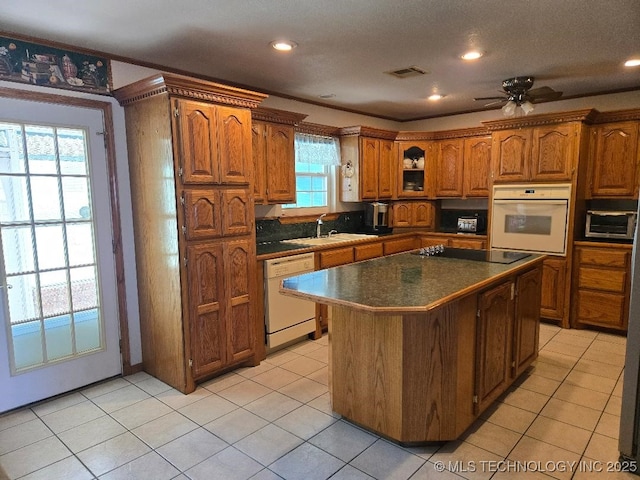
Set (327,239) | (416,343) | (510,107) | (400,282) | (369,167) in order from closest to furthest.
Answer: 1. (416,343)
2. (400,282)
3. (510,107)
4. (327,239)
5. (369,167)

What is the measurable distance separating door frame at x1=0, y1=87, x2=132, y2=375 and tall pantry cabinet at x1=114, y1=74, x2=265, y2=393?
4.6 inches

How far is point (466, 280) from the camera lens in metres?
2.35

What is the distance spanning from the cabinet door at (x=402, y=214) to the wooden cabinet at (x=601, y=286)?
1.98 m

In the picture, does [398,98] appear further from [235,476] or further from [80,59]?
[235,476]

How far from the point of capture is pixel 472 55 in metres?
3.04

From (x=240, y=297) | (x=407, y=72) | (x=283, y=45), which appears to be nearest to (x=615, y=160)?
(x=407, y=72)

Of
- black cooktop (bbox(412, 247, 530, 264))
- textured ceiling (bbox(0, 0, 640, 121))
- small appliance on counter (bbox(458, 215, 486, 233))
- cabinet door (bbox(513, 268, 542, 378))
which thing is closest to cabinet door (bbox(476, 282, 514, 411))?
cabinet door (bbox(513, 268, 542, 378))

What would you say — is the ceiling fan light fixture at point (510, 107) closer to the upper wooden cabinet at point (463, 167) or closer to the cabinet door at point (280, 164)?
the upper wooden cabinet at point (463, 167)

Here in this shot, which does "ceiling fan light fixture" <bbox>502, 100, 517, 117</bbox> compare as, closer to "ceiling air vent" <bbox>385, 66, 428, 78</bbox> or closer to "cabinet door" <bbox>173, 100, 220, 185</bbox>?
"ceiling air vent" <bbox>385, 66, 428, 78</bbox>

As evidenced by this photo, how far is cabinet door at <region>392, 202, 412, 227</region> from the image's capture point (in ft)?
17.8

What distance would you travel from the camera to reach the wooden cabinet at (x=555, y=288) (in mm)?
4219

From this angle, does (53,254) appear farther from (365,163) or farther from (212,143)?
(365,163)

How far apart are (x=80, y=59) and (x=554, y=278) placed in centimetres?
470

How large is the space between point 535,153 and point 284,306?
306 cm
